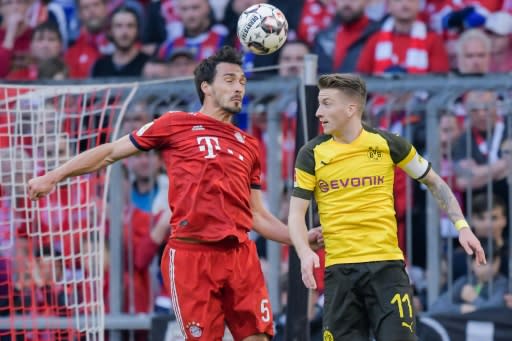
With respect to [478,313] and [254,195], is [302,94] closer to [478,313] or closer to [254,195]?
[254,195]

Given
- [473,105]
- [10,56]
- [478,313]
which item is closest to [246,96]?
[473,105]

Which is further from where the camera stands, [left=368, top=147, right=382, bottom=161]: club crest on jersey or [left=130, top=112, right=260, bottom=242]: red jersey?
[left=130, top=112, right=260, bottom=242]: red jersey

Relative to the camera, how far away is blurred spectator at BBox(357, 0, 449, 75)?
1109 centimetres

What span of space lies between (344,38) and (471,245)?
5121 millimetres

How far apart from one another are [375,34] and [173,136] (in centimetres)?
431

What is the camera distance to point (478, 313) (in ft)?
30.6

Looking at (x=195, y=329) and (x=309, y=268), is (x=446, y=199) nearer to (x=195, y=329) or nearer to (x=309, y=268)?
(x=309, y=268)

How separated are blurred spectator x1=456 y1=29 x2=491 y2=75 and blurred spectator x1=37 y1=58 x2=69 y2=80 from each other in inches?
156

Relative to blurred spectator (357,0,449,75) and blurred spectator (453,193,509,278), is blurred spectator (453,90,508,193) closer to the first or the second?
blurred spectator (453,193,509,278)

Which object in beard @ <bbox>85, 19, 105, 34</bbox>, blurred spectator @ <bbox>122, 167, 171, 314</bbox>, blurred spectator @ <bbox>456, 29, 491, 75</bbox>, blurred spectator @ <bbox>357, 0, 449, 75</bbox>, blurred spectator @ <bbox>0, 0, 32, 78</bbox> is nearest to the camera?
blurred spectator @ <bbox>122, 167, 171, 314</bbox>

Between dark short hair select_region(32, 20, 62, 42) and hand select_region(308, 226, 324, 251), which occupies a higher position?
dark short hair select_region(32, 20, 62, 42)

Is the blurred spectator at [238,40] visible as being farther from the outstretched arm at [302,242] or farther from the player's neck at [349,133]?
the outstretched arm at [302,242]

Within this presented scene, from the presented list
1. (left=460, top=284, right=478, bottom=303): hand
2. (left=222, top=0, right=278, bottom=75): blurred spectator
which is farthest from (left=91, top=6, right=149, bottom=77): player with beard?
(left=460, top=284, right=478, bottom=303): hand

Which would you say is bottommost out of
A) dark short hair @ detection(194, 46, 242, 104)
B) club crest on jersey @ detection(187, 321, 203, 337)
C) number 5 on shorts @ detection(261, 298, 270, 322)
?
club crest on jersey @ detection(187, 321, 203, 337)
